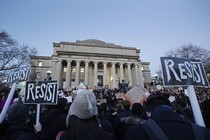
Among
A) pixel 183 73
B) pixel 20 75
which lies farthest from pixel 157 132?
pixel 20 75

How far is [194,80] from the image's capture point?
245 centimetres

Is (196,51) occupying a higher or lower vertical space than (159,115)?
higher

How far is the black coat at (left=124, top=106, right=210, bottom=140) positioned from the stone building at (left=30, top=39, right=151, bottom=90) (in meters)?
36.0

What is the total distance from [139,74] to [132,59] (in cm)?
556

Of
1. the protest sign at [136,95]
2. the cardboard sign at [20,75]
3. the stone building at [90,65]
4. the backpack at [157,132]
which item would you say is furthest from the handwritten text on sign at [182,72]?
the stone building at [90,65]

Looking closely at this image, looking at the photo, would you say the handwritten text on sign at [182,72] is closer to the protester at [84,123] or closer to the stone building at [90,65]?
the protester at [84,123]

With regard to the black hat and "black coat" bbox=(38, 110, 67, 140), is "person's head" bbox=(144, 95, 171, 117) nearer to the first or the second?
the black hat

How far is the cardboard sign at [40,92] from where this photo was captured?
407 centimetres

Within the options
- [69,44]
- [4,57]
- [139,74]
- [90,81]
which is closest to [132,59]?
[139,74]

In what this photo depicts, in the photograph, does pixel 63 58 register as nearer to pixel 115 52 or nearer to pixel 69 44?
pixel 69 44

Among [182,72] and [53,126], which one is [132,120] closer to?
[182,72]

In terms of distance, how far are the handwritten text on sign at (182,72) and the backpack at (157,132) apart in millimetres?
1224

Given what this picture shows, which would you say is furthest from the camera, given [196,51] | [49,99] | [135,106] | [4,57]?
[196,51]

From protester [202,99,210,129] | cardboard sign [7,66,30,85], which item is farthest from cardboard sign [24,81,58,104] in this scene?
protester [202,99,210,129]
